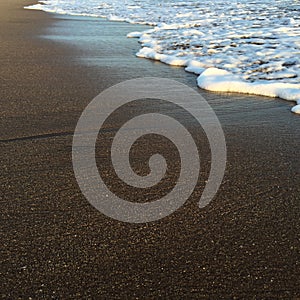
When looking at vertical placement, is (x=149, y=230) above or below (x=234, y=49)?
above

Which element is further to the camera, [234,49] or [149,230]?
[234,49]

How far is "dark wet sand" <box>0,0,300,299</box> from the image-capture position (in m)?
1.36

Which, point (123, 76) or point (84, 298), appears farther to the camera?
point (123, 76)

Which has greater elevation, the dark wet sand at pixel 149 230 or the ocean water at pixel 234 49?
the dark wet sand at pixel 149 230

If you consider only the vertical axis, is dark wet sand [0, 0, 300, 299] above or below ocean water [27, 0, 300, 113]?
above

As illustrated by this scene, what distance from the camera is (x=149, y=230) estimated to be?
1.68 m

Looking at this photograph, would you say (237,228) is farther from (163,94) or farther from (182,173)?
(163,94)

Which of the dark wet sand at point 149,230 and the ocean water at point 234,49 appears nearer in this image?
the dark wet sand at point 149,230

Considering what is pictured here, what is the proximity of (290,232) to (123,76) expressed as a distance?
10.6 ft

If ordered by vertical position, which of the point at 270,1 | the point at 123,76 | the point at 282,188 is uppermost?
the point at 282,188

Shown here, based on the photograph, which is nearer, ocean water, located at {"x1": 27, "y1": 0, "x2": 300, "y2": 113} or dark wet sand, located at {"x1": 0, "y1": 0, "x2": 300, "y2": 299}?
dark wet sand, located at {"x1": 0, "y1": 0, "x2": 300, "y2": 299}

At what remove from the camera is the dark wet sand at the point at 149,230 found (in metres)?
1.36

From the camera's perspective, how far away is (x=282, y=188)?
203cm

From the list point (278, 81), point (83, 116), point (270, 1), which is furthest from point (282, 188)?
point (270, 1)
